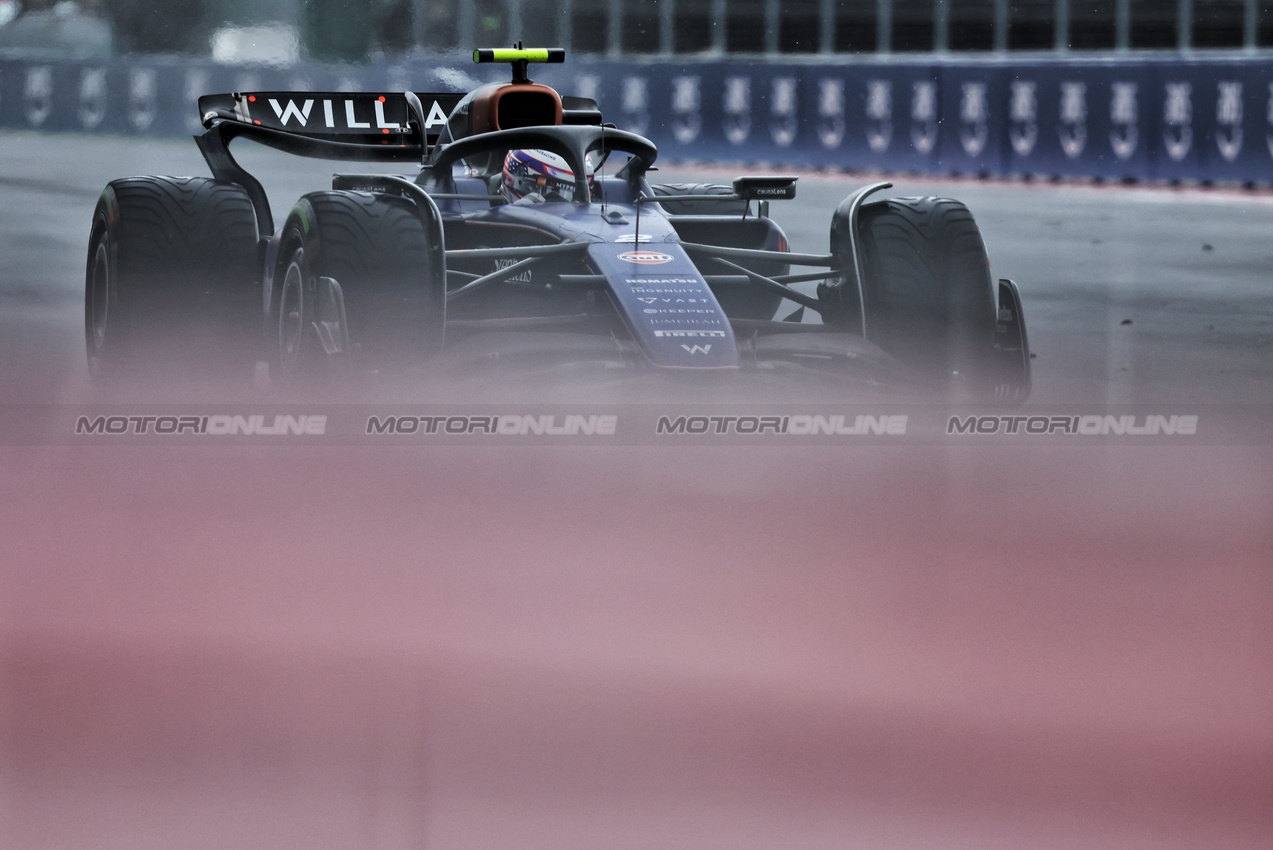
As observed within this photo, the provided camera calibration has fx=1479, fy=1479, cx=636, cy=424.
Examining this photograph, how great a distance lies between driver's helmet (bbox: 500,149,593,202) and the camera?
5703mm

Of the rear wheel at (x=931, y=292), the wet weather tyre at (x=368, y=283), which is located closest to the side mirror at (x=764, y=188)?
the rear wheel at (x=931, y=292)

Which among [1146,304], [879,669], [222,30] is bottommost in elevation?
[879,669]

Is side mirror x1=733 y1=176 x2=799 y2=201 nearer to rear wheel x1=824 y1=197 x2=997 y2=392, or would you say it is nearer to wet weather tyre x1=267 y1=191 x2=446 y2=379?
rear wheel x1=824 y1=197 x2=997 y2=392

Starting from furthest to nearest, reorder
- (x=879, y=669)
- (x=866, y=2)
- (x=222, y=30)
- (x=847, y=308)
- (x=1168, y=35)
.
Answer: (x=1168, y=35), (x=866, y=2), (x=847, y=308), (x=222, y=30), (x=879, y=669)

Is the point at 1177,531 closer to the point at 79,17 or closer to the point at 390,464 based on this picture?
the point at 390,464

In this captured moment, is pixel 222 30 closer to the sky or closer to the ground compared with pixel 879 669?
closer to the sky

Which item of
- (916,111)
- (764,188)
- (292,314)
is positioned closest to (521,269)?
(292,314)

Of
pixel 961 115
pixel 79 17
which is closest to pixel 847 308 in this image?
pixel 79 17

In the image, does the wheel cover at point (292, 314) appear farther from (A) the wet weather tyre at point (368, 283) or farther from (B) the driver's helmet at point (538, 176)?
(B) the driver's helmet at point (538, 176)

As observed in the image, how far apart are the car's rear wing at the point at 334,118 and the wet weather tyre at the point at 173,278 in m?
0.32

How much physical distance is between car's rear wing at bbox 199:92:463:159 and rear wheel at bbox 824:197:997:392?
6.54ft

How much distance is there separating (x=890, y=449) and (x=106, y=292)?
2.92 m

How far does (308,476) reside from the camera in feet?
15.6

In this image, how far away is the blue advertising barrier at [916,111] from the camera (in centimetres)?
573
